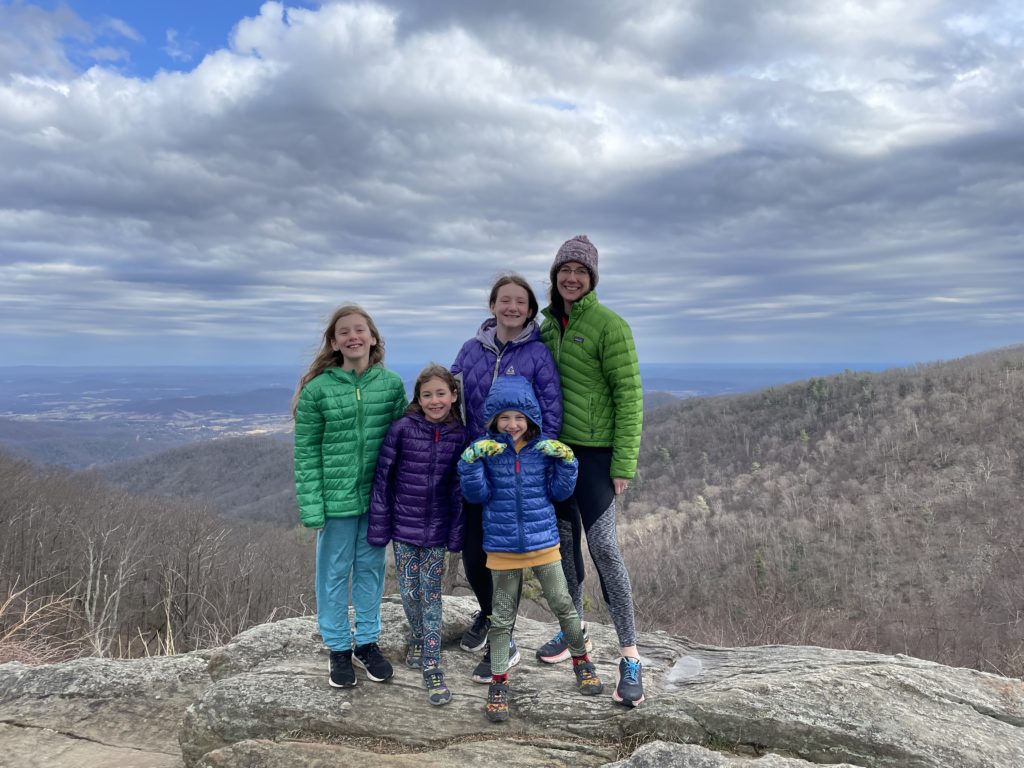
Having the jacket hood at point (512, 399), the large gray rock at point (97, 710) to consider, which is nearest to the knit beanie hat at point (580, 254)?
the jacket hood at point (512, 399)

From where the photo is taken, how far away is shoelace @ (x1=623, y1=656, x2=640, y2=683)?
4793 mm

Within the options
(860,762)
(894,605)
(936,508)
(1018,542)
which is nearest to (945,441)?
(936,508)

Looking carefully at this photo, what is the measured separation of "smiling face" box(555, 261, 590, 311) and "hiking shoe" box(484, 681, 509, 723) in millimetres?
3206

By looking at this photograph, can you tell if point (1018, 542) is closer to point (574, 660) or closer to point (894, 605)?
point (894, 605)

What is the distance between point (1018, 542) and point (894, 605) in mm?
9936

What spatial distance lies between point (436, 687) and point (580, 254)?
3778mm

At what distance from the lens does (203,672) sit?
20.5 ft

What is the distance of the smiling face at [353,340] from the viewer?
5043 millimetres

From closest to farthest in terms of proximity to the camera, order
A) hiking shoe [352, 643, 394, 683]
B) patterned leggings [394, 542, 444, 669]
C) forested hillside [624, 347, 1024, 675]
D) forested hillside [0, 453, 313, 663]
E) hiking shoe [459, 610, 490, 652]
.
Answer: patterned leggings [394, 542, 444, 669] → hiking shoe [352, 643, 394, 683] → hiking shoe [459, 610, 490, 652] → forested hillside [0, 453, 313, 663] → forested hillside [624, 347, 1024, 675]

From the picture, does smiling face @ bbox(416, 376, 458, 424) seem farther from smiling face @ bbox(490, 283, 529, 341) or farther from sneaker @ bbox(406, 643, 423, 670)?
sneaker @ bbox(406, 643, 423, 670)

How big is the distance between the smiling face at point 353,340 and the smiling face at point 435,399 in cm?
64

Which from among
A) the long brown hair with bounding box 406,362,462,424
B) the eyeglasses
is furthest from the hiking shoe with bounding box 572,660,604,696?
the eyeglasses

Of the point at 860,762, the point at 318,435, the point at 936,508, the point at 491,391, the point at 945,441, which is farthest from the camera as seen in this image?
the point at 945,441

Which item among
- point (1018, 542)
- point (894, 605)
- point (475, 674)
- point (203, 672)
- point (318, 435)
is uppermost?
point (318, 435)
